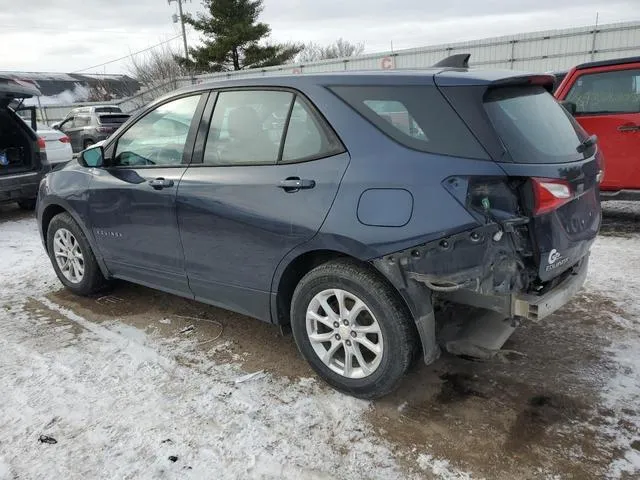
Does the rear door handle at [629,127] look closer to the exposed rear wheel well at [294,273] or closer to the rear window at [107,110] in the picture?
the exposed rear wheel well at [294,273]

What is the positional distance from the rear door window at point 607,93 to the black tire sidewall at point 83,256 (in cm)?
572

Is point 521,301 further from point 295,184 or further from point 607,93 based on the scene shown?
point 607,93

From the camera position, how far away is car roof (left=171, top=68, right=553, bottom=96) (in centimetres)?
261

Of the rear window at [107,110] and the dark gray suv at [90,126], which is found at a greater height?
the rear window at [107,110]

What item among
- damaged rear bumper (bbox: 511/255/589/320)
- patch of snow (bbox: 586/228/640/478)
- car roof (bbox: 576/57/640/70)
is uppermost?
car roof (bbox: 576/57/640/70)

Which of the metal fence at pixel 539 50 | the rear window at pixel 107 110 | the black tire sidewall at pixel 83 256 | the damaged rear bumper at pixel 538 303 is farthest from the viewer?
the rear window at pixel 107 110

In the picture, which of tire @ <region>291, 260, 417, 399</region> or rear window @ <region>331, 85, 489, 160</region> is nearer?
rear window @ <region>331, 85, 489, 160</region>

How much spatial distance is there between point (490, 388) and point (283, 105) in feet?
6.75

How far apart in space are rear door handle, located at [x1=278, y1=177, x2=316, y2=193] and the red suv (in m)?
4.36

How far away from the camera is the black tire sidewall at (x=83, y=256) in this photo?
4.39 m

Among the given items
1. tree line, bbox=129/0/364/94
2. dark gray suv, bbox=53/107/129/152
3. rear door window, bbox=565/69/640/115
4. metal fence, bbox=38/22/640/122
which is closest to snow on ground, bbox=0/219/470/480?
rear door window, bbox=565/69/640/115

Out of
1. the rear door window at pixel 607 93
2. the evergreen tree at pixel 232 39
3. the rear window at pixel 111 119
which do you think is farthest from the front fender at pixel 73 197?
the evergreen tree at pixel 232 39

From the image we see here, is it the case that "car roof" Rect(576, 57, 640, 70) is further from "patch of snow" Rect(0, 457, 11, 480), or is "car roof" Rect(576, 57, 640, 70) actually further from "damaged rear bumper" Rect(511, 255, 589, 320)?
"patch of snow" Rect(0, 457, 11, 480)

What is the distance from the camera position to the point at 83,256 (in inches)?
174
